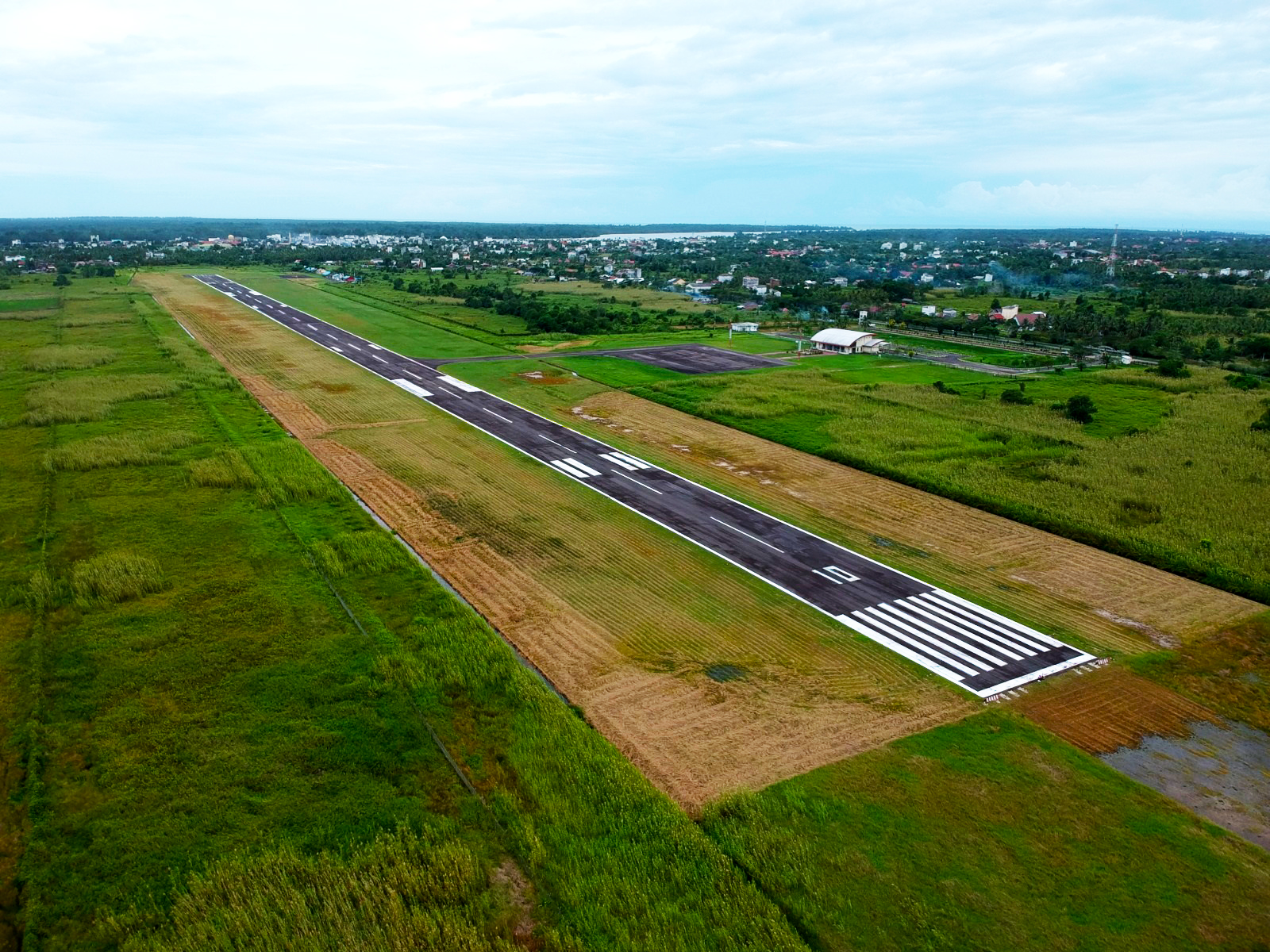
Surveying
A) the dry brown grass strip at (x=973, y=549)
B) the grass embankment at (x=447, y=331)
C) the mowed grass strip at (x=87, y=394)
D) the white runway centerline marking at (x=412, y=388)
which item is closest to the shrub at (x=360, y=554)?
the dry brown grass strip at (x=973, y=549)

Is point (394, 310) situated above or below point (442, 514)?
above

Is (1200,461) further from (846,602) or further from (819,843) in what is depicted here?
(819,843)

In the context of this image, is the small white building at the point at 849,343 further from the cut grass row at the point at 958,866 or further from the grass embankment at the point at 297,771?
the cut grass row at the point at 958,866

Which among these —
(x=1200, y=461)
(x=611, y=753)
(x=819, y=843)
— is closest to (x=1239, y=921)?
(x=819, y=843)

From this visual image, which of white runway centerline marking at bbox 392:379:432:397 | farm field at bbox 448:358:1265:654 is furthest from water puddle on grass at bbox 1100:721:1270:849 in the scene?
white runway centerline marking at bbox 392:379:432:397

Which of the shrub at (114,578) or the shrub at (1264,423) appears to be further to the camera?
the shrub at (1264,423)

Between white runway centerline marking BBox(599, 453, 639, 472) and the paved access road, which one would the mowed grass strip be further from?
white runway centerline marking BBox(599, 453, 639, 472)
